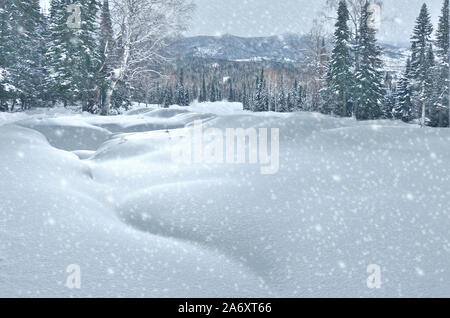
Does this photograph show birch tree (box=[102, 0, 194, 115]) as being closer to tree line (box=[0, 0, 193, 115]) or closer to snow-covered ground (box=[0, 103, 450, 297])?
tree line (box=[0, 0, 193, 115])

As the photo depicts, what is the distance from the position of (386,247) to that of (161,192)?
76.9 inches

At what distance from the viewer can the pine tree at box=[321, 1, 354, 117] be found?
28.6 m

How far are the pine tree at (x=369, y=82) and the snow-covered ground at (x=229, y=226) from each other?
2661 centimetres

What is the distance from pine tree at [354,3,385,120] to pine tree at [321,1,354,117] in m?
0.84

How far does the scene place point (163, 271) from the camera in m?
2.07

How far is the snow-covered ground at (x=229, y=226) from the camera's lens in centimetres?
198

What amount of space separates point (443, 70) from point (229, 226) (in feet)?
125

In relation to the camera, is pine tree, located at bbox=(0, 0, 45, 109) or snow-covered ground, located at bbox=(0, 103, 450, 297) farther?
pine tree, located at bbox=(0, 0, 45, 109)

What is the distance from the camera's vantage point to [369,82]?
29016 millimetres
